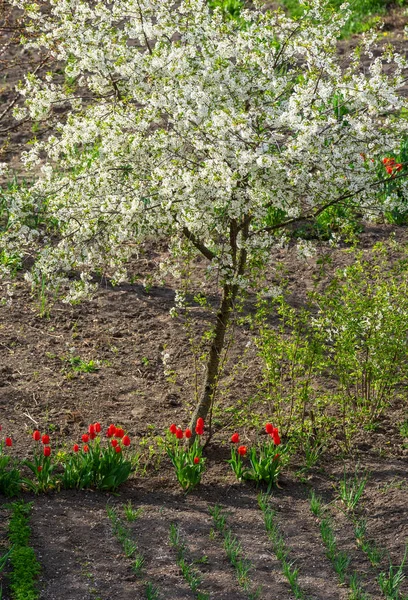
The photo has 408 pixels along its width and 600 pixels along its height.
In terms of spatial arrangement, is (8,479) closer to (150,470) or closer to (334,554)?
(150,470)

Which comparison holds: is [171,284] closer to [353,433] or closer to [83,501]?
[353,433]

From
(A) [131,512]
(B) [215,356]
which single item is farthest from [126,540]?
(B) [215,356]

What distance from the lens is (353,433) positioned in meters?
5.72

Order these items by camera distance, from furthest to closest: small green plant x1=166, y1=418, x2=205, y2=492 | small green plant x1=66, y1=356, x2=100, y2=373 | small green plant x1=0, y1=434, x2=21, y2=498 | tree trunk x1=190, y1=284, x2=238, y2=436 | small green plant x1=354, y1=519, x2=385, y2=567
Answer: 1. small green plant x1=66, y1=356, x2=100, y2=373
2. tree trunk x1=190, y1=284, x2=238, y2=436
3. small green plant x1=166, y1=418, x2=205, y2=492
4. small green plant x1=0, y1=434, x2=21, y2=498
5. small green plant x1=354, y1=519, x2=385, y2=567

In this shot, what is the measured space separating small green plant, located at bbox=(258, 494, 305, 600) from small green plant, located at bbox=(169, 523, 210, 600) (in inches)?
15.9

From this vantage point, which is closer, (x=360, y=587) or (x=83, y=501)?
(x=360, y=587)

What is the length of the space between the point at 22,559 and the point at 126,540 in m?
0.52

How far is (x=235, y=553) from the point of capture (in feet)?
14.3

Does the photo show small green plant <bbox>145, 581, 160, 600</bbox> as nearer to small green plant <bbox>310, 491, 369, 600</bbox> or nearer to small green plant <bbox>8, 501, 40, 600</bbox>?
small green plant <bbox>8, 501, 40, 600</bbox>

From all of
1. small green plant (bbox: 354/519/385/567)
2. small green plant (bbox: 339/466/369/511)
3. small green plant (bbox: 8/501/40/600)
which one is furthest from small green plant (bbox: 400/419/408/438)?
small green plant (bbox: 8/501/40/600)

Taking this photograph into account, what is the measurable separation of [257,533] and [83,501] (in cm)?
97

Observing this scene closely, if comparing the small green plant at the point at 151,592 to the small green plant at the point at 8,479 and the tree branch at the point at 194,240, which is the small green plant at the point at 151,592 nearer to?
the small green plant at the point at 8,479

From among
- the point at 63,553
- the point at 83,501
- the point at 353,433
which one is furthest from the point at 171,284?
the point at 63,553

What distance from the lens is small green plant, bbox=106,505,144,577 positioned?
4223 mm
